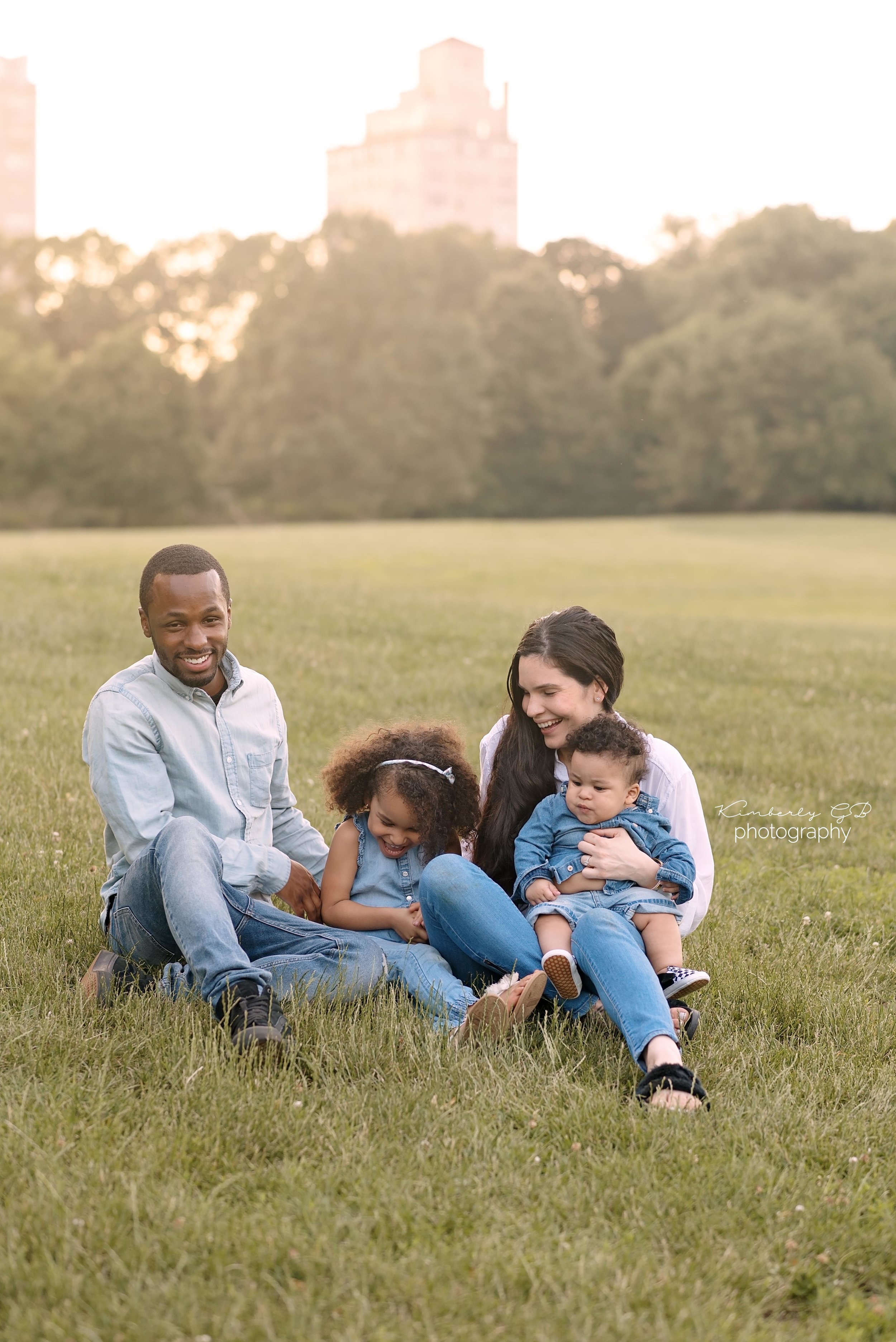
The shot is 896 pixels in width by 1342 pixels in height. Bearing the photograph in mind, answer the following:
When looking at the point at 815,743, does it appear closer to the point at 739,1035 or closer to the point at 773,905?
the point at 773,905

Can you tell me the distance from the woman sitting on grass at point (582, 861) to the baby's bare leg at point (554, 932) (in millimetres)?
41

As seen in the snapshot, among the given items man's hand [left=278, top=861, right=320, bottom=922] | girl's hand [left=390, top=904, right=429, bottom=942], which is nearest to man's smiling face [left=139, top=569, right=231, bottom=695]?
man's hand [left=278, top=861, right=320, bottom=922]

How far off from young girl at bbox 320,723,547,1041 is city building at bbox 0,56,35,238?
151 m

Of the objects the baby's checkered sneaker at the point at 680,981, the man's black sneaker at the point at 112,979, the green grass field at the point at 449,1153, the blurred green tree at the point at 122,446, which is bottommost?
the green grass field at the point at 449,1153

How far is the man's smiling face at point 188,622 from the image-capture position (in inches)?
164

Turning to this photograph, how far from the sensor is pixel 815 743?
29.8ft

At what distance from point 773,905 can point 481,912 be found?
2127mm

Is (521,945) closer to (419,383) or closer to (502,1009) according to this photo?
(502,1009)

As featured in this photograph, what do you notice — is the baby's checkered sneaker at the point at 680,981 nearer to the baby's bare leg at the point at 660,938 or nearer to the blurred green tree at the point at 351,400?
the baby's bare leg at the point at 660,938

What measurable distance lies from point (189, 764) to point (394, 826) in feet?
2.46

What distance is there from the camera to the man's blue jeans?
12.2ft

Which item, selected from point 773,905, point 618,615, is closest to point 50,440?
point 618,615

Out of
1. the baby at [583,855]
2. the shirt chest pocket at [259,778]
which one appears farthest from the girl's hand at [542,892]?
the shirt chest pocket at [259,778]
